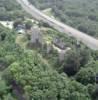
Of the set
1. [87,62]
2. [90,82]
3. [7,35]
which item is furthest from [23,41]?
[90,82]

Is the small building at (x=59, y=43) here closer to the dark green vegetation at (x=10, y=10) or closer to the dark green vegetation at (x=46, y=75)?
the dark green vegetation at (x=46, y=75)

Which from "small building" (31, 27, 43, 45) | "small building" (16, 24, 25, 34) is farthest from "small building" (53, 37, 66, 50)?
"small building" (16, 24, 25, 34)

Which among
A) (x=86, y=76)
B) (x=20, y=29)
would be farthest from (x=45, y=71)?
(x=20, y=29)

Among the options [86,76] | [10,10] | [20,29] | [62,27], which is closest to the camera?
[86,76]

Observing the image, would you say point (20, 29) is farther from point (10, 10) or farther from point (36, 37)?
point (10, 10)

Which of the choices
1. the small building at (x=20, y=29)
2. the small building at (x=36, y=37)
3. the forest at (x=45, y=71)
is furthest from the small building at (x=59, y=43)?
the small building at (x=20, y=29)

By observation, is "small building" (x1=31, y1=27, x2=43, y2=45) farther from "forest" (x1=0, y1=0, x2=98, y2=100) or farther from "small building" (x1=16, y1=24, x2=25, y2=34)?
"small building" (x1=16, y1=24, x2=25, y2=34)

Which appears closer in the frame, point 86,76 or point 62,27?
point 86,76
